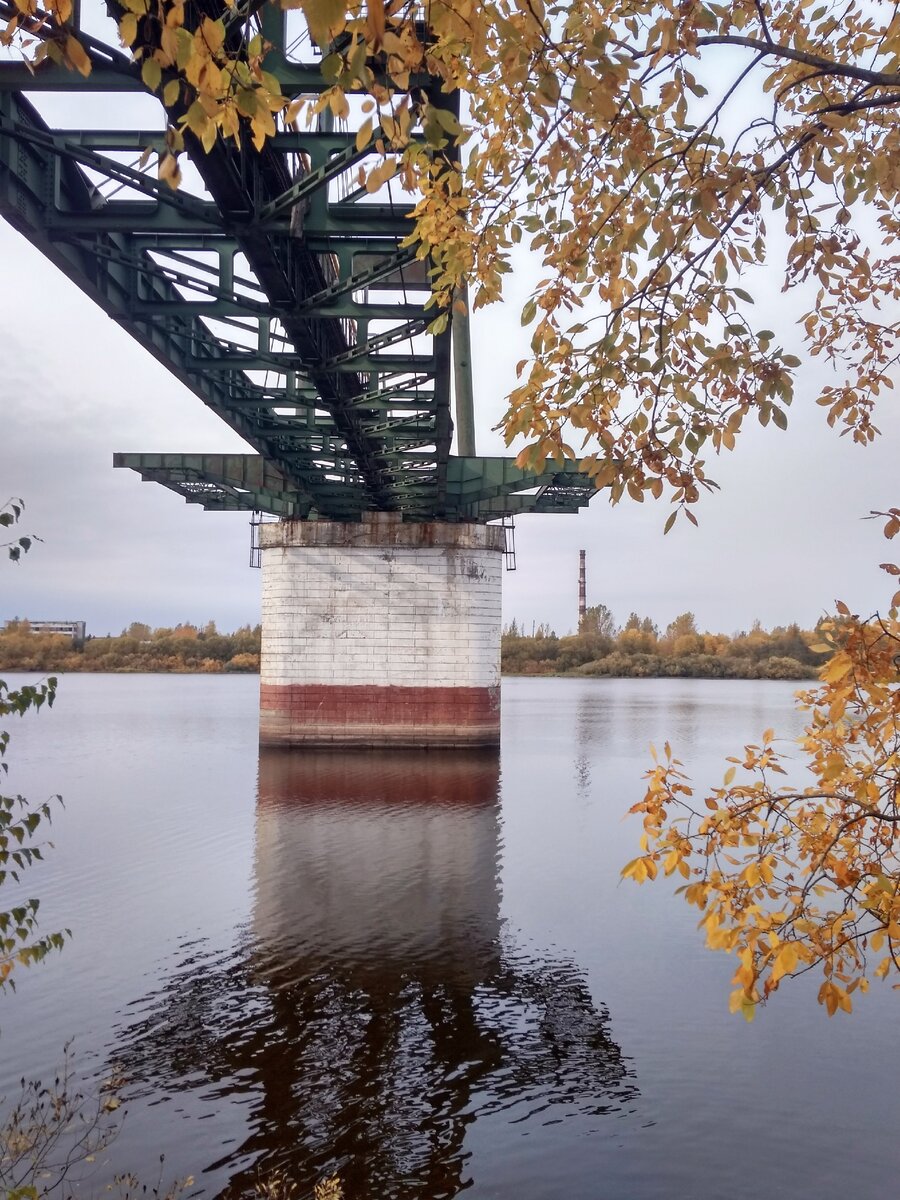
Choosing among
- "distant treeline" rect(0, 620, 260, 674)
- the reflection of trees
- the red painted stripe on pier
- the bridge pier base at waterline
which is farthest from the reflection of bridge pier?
"distant treeline" rect(0, 620, 260, 674)

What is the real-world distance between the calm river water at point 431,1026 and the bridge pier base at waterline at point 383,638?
1191cm

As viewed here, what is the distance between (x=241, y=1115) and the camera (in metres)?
7.80

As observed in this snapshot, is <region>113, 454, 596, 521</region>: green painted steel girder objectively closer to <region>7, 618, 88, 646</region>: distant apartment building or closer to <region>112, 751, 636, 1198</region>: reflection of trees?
<region>112, 751, 636, 1198</region>: reflection of trees

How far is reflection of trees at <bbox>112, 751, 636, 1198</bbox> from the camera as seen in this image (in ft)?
24.4

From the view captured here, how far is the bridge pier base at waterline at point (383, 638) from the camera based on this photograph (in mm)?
33656

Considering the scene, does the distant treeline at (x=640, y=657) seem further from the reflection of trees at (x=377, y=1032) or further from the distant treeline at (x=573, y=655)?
the reflection of trees at (x=377, y=1032)

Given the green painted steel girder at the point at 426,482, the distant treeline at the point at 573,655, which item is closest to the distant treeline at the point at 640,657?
the distant treeline at the point at 573,655

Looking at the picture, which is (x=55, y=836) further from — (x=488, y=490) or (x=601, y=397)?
(x=601, y=397)

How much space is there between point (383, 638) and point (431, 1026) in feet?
79.6

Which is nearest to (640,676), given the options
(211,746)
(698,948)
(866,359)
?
(211,746)

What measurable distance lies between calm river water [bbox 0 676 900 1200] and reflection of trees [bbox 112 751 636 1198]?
32 mm

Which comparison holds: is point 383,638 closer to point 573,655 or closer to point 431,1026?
point 431,1026

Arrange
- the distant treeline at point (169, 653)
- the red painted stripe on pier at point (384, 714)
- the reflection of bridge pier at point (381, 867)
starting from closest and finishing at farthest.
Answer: the reflection of bridge pier at point (381, 867), the red painted stripe on pier at point (384, 714), the distant treeline at point (169, 653)

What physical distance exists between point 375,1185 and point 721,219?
20.9ft
